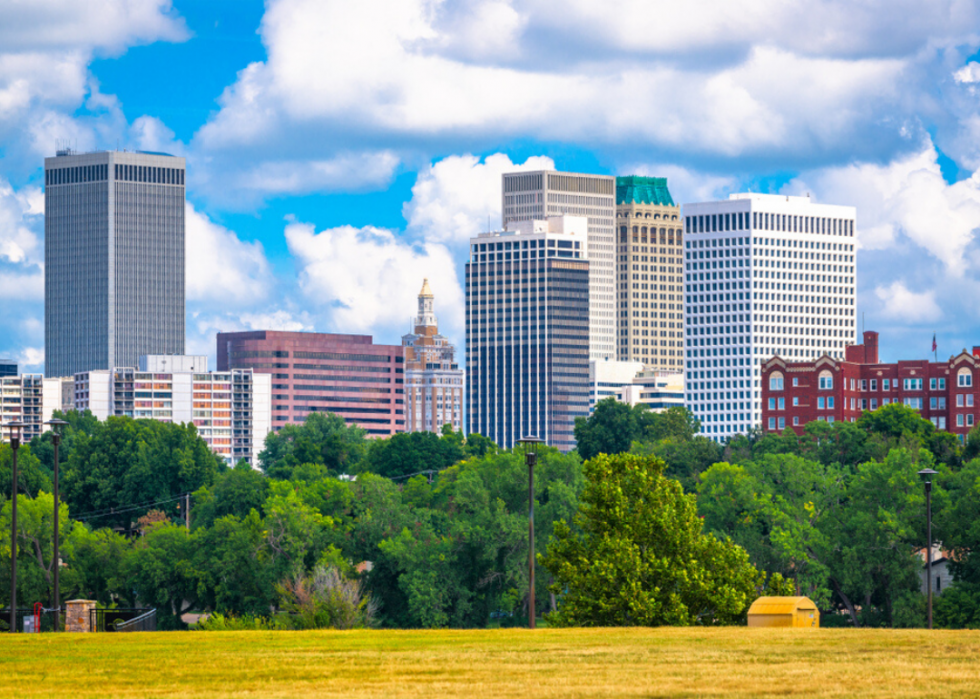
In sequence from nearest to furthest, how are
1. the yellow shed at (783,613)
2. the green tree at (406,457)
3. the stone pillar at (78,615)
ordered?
the yellow shed at (783,613) → the stone pillar at (78,615) → the green tree at (406,457)

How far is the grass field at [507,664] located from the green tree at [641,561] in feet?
38.2

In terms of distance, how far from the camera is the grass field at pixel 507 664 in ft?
116

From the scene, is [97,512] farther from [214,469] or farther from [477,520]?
[477,520]

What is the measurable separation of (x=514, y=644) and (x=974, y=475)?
67.8 meters

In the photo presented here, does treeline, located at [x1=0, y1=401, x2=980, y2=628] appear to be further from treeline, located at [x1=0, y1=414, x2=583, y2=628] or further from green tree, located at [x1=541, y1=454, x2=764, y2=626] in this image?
green tree, located at [x1=541, y1=454, x2=764, y2=626]

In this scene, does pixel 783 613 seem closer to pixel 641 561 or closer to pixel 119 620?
pixel 641 561

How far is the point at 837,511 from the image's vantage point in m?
108

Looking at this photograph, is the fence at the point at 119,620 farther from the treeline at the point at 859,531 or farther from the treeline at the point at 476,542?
the treeline at the point at 859,531

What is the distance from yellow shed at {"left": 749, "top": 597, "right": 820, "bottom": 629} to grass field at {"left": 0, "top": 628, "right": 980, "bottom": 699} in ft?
31.3

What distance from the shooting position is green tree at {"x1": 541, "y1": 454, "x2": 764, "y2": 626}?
63219 mm

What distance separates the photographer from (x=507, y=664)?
1594 inches

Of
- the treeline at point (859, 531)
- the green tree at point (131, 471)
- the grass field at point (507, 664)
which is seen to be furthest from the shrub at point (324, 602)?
the green tree at point (131, 471)

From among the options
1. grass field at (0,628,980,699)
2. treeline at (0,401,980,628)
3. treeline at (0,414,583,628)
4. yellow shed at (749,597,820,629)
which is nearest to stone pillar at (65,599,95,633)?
grass field at (0,628,980,699)

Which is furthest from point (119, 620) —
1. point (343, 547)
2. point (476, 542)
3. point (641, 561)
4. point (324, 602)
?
point (343, 547)
